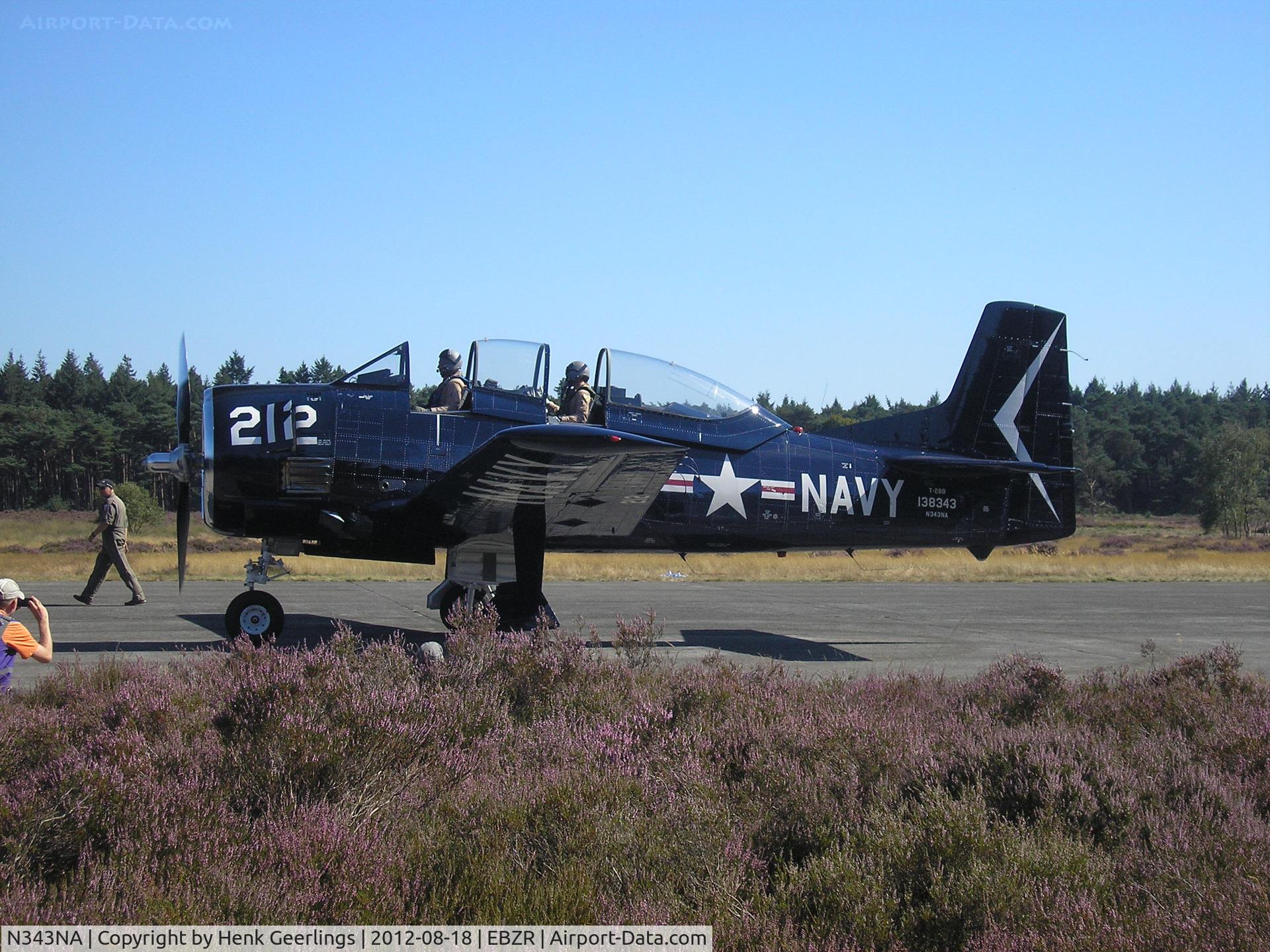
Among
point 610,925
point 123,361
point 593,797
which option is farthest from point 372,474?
point 123,361

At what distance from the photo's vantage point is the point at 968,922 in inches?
133

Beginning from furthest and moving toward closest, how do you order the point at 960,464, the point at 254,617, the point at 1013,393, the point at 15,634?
the point at 1013,393
the point at 960,464
the point at 254,617
the point at 15,634

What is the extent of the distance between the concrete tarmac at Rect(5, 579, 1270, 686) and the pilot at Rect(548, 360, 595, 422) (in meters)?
2.72

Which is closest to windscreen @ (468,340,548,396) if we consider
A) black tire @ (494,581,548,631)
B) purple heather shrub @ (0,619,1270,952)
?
black tire @ (494,581,548,631)

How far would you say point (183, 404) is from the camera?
10.7 m

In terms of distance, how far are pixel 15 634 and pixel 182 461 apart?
165 inches

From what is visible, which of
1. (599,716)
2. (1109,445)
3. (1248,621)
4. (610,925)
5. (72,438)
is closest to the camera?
(610,925)

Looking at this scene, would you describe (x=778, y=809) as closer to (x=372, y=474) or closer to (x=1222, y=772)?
(x=1222, y=772)

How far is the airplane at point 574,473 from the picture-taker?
978cm

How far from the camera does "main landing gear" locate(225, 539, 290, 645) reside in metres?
10.0

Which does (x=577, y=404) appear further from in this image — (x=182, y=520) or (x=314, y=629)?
(x=182, y=520)

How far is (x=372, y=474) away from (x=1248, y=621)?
14013 millimetres

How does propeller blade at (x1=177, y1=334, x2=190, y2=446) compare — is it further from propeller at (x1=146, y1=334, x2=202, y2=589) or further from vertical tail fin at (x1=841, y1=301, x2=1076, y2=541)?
vertical tail fin at (x1=841, y1=301, x2=1076, y2=541)
